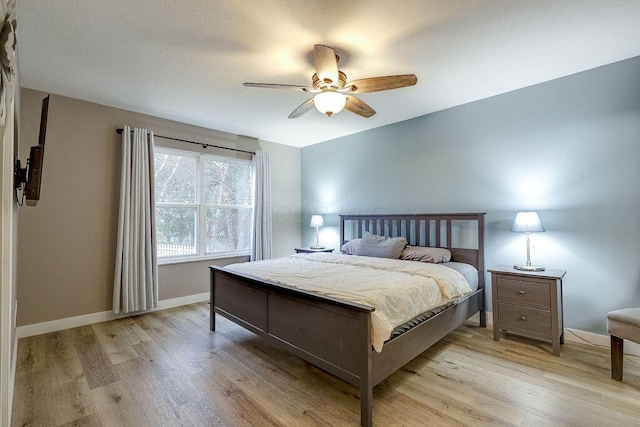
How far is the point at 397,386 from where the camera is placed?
2143 millimetres

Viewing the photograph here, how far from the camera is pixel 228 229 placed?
4777mm

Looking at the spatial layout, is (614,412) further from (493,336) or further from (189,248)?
(189,248)

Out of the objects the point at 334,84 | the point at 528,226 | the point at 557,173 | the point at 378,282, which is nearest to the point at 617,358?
the point at 528,226

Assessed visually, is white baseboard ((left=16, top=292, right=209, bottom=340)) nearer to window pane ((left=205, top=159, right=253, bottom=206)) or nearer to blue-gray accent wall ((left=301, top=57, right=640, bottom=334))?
window pane ((left=205, top=159, right=253, bottom=206))

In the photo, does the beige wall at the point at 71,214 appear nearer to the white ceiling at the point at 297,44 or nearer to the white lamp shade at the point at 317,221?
the white ceiling at the point at 297,44

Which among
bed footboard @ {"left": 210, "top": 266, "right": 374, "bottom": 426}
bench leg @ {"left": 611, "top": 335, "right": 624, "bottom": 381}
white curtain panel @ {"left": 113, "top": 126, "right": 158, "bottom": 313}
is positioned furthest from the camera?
white curtain panel @ {"left": 113, "top": 126, "right": 158, "bottom": 313}

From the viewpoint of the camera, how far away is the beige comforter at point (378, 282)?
1942 millimetres

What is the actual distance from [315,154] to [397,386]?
413 centimetres

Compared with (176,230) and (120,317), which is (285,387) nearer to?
(120,317)

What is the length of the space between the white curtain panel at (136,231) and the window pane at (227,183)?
0.87 metres

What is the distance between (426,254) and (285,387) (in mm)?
2070

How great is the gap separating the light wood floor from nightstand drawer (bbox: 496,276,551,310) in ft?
1.41

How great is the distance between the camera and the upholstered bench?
2025 millimetres

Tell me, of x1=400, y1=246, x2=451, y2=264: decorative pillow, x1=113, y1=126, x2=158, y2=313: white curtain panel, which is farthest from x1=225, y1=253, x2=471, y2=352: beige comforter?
x1=113, y1=126, x2=158, y2=313: white curtain panel
